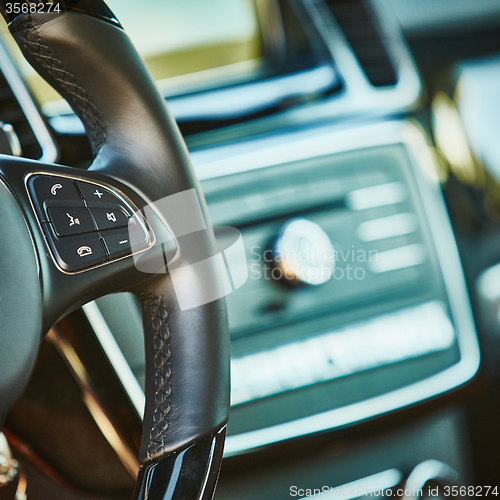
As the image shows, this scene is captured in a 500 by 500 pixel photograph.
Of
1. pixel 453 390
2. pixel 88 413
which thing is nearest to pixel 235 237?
pixel 88 413

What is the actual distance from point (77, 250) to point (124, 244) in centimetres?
4

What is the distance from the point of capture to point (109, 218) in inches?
16.7

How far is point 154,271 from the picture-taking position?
0.44 meters

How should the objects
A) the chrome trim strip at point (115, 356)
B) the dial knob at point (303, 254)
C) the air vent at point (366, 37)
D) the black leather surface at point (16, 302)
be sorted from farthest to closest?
the air vent at point (366, 37) < the dial knob at point (303, 254) < the chrome trim strip at point (115, 356) < the black leather surface at point (16, 302)

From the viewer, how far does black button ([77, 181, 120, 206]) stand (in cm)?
42

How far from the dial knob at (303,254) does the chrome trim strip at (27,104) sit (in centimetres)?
33

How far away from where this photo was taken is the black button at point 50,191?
40cm

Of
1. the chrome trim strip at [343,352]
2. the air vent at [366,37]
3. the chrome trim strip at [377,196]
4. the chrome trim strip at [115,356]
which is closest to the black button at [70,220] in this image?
the chrome trim strip at [115,356]

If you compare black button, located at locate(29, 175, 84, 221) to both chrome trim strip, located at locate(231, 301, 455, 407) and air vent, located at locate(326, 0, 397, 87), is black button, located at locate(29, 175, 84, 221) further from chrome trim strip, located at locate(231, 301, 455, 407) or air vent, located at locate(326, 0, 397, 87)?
air vent, located at locate(326, 0, 397, 87)

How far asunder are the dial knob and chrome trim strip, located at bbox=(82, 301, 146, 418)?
242mm

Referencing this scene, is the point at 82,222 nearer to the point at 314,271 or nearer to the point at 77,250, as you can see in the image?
the point at 77,250

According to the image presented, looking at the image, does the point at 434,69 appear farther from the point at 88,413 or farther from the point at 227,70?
the point at 88,413

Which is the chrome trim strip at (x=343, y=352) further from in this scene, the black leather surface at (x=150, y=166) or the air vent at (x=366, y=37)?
the air vent at (x=366, y=37)

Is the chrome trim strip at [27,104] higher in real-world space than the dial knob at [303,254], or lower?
higher
